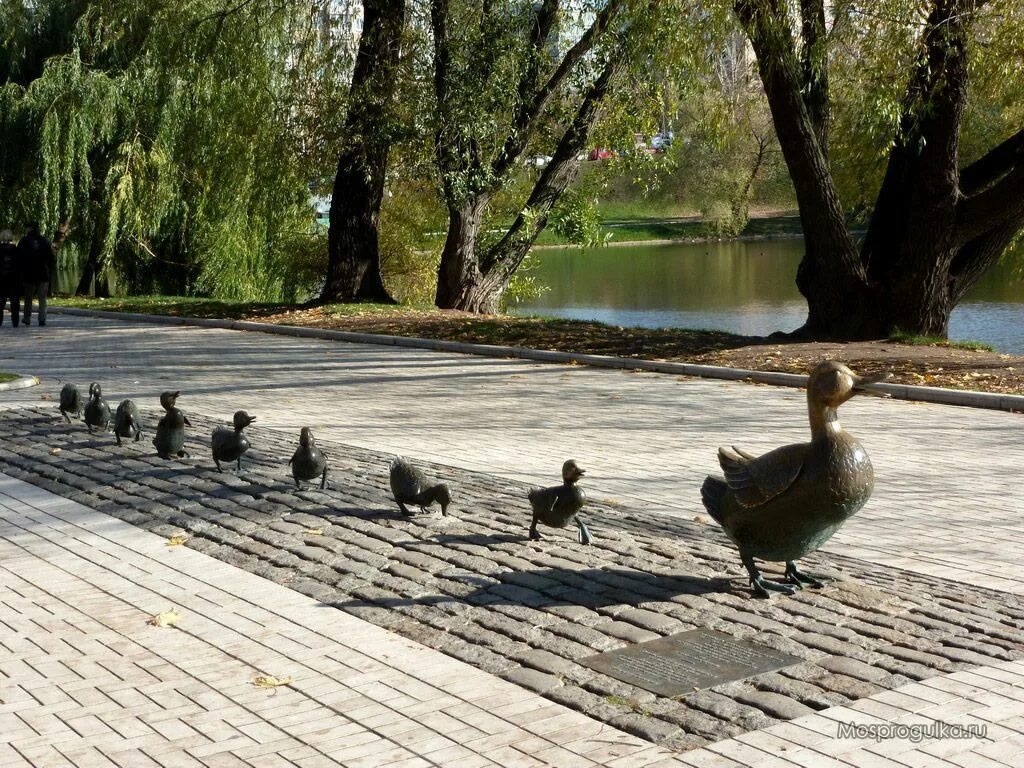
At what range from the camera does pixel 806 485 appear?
5609 mm

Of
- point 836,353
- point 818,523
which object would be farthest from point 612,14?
point 818,523

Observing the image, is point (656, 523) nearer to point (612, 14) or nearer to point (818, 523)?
point (818, 523)

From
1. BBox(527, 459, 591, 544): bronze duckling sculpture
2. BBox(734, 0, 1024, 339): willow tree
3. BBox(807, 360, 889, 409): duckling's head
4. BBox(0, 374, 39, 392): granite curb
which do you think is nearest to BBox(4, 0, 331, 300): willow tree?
BBox(0, 374, 39, 392): granite curb

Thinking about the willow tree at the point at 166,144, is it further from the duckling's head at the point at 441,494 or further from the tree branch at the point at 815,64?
the duckling's head at the point at 441,494

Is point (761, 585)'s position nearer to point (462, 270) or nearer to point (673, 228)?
point (462, 270)

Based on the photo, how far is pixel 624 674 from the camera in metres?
5.03

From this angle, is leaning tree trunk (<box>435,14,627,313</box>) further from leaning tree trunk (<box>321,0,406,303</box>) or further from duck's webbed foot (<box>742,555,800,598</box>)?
duck's webbed foot (<box>742,555,800,598</box>)

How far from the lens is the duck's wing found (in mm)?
5680

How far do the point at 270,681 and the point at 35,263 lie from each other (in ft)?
64.0

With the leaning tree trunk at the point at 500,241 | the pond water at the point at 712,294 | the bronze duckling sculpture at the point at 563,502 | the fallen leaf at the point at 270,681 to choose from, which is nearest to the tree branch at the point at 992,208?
the pond water at the point at 712,294

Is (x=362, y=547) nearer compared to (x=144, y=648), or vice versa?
(x=144, y=648)

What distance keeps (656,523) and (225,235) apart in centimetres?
2376

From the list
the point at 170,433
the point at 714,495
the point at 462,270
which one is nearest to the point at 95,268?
the point at 462,270

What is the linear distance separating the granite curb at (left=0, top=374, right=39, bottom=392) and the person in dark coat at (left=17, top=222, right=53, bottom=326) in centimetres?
788
